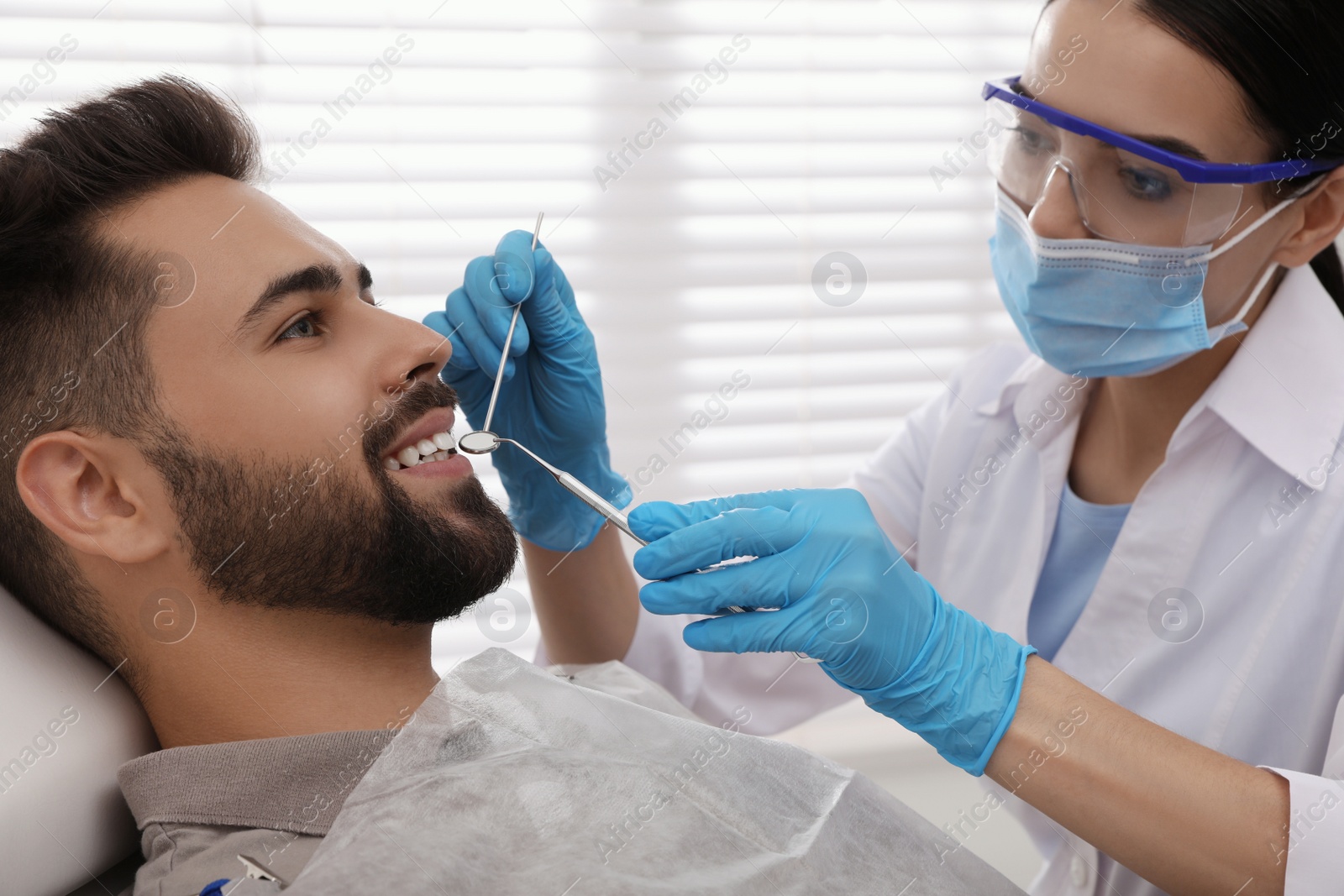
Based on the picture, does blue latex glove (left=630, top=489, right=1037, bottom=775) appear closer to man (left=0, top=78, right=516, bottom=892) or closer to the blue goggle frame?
man (left=0, top=78, right=516, bottom=892)

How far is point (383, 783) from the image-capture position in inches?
41.9

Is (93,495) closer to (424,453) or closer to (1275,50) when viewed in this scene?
(424,453)

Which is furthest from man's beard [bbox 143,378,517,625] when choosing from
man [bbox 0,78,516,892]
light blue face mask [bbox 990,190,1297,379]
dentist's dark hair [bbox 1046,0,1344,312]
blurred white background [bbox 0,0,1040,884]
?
dentist's dark hair [bbox 1046,0,1344,312]

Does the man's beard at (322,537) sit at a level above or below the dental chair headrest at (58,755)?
above

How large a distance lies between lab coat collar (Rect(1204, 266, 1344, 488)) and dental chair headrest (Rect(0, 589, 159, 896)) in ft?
4.72

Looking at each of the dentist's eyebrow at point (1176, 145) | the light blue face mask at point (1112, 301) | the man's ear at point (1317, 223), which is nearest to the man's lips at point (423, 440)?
the light blue face mask at point (1112, 301)

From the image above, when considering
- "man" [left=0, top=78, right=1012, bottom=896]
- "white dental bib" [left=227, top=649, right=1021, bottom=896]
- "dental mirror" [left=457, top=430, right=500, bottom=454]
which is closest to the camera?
"white dental bib" [left=227, top=649, right=1021, bottom=896]

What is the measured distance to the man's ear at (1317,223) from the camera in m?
1.35

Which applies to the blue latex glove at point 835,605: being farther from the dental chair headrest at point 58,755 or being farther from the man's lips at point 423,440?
the dental chair headrest at point 58,755

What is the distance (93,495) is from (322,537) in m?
0.27

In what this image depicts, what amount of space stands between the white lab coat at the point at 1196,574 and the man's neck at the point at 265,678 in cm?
53

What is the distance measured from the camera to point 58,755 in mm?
1099

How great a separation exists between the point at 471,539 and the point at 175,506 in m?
0.33

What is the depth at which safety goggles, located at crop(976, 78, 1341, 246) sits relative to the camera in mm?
1275
